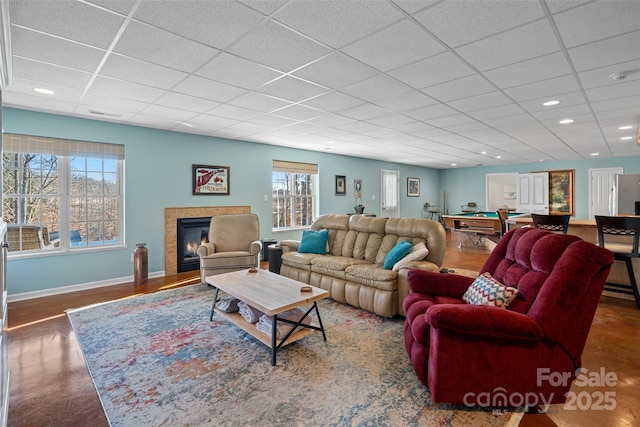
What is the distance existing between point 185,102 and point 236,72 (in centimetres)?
120

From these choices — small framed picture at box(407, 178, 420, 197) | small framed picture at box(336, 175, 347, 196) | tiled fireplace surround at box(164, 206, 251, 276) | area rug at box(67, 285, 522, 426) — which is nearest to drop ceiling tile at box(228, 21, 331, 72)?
area rug at box(67, 285, 522, 426)

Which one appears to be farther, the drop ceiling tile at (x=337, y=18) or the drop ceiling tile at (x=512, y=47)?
Result: the drop ceiling tile at (x=512, y=47)

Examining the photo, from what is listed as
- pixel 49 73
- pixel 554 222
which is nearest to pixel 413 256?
pixel 554 222

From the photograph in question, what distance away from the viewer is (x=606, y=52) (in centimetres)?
239

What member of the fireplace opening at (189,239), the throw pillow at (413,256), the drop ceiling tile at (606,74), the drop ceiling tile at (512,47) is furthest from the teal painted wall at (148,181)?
the drop ceiling tile at (606,74)

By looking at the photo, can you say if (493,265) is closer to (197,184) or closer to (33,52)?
(33,52)

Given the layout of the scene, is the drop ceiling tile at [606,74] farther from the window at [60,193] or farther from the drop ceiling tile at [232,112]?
the window at [60,193]

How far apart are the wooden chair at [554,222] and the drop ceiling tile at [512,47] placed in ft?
7.55

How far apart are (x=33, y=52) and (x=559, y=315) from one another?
4122 mm

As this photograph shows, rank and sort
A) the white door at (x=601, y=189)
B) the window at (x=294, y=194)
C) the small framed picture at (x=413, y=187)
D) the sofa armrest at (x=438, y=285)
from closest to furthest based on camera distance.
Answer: the sofa armrest at (x=438, y=285) < the window at (x=294, y=194) < the white door at (x=601, y=189) < the small framed picture at (x=413, y=187)

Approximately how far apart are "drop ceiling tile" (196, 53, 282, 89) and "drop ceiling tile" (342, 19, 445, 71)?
0.84 meters

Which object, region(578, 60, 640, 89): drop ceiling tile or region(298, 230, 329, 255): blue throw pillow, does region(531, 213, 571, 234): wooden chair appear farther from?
region(298, 230, 329, 255): blue throw pillow

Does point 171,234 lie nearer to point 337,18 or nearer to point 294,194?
point 294,194

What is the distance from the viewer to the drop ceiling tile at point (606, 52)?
2.21 m
